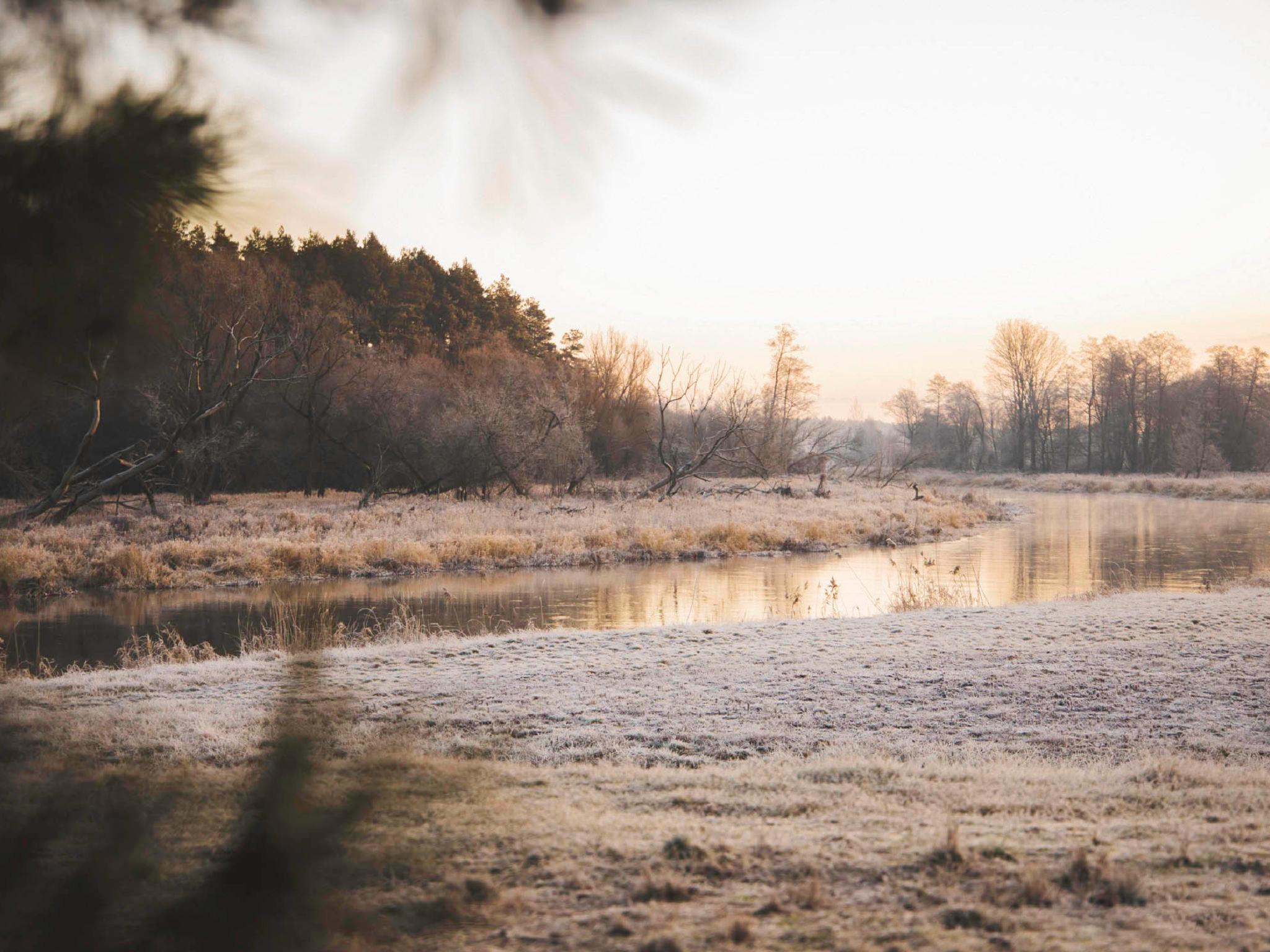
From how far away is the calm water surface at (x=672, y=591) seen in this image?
12.7m

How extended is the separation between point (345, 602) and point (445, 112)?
14589 millimetres

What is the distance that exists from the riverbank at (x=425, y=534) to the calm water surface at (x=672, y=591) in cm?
85

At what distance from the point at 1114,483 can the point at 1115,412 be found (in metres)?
20.4

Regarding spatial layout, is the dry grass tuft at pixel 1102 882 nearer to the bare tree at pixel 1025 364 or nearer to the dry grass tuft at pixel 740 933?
the dry grass tuft at pixel 740 933

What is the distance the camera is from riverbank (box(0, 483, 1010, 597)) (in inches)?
654

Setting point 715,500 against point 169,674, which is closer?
point 169,674

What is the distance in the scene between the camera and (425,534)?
2152 cm

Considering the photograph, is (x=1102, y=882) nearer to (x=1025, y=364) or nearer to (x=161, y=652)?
(x=161, y=652)

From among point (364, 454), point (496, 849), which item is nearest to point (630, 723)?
point (496, 849)

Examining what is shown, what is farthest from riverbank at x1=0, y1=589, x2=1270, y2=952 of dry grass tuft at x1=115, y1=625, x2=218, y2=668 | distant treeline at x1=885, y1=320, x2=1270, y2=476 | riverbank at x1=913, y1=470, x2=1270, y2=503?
distant treeline at x1=885, y1=320, x2=1270, y2=476

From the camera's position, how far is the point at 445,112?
3.53 ft

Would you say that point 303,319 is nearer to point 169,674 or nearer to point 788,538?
point 169,674

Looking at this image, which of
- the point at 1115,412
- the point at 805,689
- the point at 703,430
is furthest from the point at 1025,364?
the point at 805,689

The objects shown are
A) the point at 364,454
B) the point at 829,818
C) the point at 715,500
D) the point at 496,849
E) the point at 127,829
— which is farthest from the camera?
the point at 364,454
